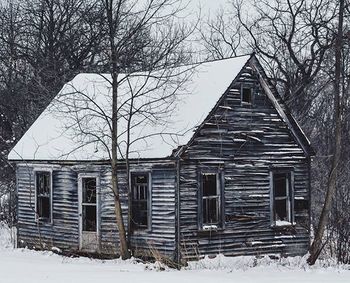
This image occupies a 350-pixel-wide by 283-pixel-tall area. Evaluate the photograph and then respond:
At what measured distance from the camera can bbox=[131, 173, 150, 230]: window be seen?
62.8 feet

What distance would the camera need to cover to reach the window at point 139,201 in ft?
62.8

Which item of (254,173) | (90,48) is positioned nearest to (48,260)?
(254,173)

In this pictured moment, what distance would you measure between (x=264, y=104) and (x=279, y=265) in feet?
16.6

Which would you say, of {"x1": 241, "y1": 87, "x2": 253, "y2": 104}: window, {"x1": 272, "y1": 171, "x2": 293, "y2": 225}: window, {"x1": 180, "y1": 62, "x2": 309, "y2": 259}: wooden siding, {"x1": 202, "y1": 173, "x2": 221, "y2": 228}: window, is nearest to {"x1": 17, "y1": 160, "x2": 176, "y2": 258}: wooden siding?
{"x1": 180, "y1": 62, "x2": 309, "y2": 259}: wooden siding

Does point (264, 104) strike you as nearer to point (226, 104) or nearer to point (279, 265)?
point (226, 104)

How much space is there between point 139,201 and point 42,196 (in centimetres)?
456

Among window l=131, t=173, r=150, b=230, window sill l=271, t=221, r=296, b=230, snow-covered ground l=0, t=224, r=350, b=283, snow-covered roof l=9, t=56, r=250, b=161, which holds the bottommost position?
snow-covered ground l=0, t=224, r=350, b=283

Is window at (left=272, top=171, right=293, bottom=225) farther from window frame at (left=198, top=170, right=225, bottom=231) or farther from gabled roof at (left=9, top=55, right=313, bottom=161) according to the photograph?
window frame at (left=198, top=170, right=225, bottom=231)

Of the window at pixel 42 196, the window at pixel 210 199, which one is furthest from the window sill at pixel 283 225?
the window at pixel 42 196

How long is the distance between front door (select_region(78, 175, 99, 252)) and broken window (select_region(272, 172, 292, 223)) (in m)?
5.75

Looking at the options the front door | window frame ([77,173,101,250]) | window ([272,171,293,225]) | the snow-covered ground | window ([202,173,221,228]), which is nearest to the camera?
the snow-covered ground

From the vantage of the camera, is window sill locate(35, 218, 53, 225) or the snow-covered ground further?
window sill locate(35, 218, 53, 225)

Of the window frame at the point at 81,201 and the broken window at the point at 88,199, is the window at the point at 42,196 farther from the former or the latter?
the window frame at the point at 81,201

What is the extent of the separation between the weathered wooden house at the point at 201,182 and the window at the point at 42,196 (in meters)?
0.04
